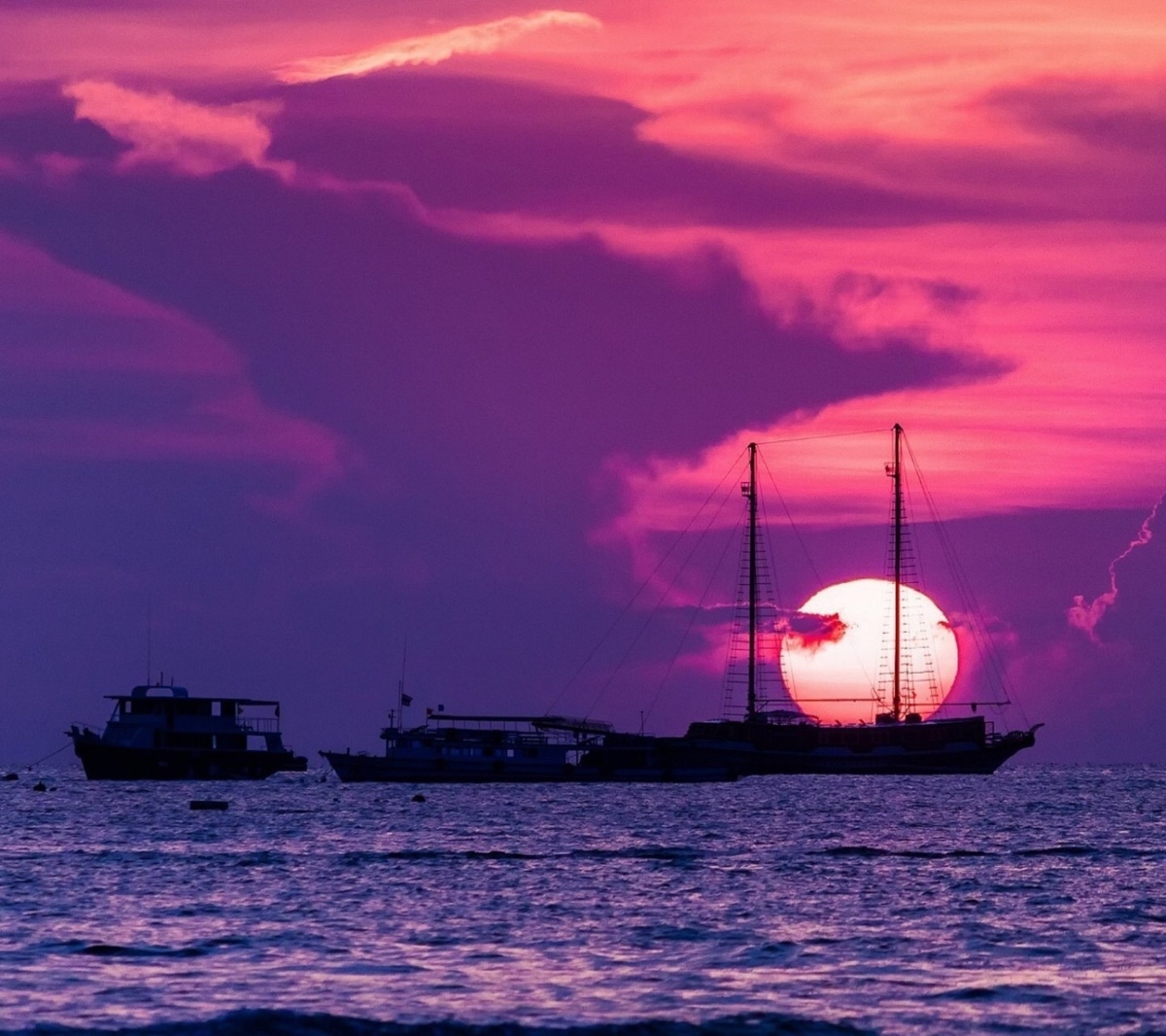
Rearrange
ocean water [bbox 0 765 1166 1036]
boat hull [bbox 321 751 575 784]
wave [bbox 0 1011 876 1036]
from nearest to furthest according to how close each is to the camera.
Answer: wave [bbox 0 1011 876 1036], ocean water [bbox 0 765 1166 1036], boat hull [bbox 321 751 575 784]

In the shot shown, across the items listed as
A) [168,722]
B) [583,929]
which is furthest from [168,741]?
[583,929]

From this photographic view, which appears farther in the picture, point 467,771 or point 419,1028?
point 467,771

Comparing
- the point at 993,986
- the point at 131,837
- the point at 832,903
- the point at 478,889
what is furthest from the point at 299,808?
the point at 993,986

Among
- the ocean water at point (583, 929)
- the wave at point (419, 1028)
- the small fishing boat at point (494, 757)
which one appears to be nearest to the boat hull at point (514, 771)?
the small fishing boat at point (494, 757)

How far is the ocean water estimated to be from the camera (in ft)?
130

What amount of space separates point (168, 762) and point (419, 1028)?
148m

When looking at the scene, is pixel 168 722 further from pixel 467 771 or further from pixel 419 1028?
pixel 419 1028

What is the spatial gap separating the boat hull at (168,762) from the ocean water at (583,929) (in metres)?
65.9

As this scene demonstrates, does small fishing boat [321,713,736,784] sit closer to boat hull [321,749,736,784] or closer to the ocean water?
boat hull [321,749,736,784]

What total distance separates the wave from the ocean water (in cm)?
9

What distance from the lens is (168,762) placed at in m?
181

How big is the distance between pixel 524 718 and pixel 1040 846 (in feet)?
334

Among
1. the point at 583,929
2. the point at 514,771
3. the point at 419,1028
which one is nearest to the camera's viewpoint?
the point at 419,1028

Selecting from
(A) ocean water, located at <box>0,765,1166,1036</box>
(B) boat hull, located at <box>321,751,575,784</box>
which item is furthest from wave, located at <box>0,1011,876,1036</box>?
(B) boat hull, located at <box>321,751,575,784</box>
